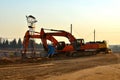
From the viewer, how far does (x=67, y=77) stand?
25031 millimetres

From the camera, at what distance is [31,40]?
5391 centimetres

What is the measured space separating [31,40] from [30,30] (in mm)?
3369

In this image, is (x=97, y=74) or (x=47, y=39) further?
(x=47, y=39)

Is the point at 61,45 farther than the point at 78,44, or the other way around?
the point at 61,45

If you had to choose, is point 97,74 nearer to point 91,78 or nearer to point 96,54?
point 91,78

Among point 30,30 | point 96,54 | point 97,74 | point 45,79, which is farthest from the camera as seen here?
point 96,54

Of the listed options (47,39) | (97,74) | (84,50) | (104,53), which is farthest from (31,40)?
(97,74)

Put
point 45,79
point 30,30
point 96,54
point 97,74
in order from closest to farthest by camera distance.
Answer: point 45,79 → point 97,74 → point 30,30 → point 96,54

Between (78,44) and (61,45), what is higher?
(78,44)

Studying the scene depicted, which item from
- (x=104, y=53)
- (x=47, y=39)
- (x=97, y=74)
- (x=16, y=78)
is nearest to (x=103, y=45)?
(x=104, y=53)

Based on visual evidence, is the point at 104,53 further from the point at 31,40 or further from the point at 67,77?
the point at 67,77

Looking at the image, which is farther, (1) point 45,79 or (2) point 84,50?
(2) point 84,50

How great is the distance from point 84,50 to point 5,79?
30.5 m

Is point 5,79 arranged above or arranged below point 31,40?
below
